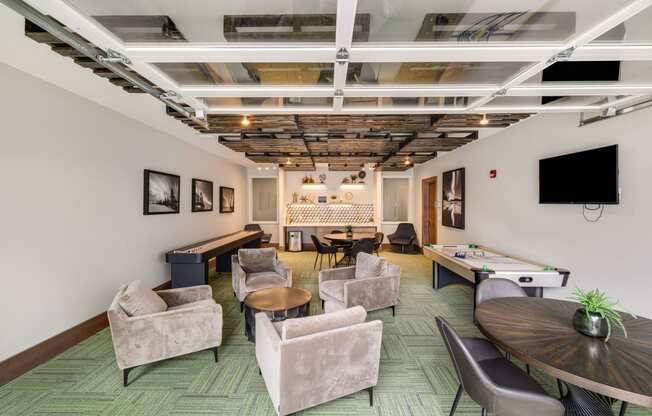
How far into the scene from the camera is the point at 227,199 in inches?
287

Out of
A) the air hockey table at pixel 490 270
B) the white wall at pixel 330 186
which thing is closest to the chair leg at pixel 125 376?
the air hockey table at pixel 490 270

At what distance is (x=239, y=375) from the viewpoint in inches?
101

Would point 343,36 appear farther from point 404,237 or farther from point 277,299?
point 404,237

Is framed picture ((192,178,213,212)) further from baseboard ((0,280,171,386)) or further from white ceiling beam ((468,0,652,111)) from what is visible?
white ceiling beam ((468,0,652,111))

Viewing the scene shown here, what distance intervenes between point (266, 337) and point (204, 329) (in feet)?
2.93

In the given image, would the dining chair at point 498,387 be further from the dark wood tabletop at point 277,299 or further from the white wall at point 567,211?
the white wall at point 567,211

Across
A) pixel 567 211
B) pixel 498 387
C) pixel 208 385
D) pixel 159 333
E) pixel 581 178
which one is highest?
pixel 581 178

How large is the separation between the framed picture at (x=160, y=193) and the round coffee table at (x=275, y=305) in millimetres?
2372

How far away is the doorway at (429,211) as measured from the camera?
25.8 ft

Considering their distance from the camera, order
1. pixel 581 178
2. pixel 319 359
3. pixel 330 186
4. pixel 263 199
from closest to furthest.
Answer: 1. pixel 319 359
2. pixel 581 178
3. pixel 263 199
4. pixel 330 186

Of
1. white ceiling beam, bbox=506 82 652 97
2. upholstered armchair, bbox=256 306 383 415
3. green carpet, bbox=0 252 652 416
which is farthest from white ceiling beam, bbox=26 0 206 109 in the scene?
white ceiling beam, bbox=506 82 652 97

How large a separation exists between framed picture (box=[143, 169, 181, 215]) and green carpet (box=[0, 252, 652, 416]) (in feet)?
6.05

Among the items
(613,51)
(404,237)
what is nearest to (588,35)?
(613,51)

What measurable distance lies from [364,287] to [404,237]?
5432mm
